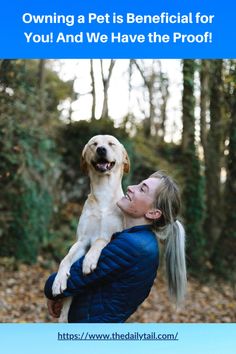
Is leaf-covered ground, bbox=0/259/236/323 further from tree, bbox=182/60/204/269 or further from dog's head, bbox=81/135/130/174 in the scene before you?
dog's head, bbox=81/135/130/174

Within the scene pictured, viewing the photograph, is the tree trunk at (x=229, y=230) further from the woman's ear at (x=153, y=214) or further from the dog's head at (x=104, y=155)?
the woman's ear at (x=153, y=214)

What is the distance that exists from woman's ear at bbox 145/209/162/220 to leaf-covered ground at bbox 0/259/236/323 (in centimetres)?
480

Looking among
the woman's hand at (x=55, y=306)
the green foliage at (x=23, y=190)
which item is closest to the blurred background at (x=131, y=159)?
the green foliage at (x=23, y=190)

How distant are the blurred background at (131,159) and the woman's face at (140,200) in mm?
4762

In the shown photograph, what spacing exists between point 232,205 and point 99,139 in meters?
7.34

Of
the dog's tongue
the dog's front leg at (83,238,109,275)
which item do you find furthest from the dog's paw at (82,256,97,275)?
the dog's tongue

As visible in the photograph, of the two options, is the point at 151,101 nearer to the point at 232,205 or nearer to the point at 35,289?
the point at 232,205

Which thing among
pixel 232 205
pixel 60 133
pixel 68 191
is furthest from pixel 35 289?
pixel 232 205

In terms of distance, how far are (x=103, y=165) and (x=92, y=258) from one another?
0.53 meters

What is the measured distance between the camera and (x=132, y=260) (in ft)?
9.17

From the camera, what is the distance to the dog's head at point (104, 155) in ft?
9.95

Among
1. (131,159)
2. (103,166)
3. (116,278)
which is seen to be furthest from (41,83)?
(116,278)

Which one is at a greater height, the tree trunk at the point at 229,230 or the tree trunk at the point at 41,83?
the tree trunk at the point at 41,83

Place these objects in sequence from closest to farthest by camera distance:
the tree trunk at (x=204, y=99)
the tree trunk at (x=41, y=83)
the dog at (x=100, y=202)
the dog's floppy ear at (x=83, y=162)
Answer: the dog at (x=100, y=202) < the dog's floppy ear at (x=83, y=162) < the tree trunk at (x=41, y=83) < the tree trunk at (x=204, y=99)
